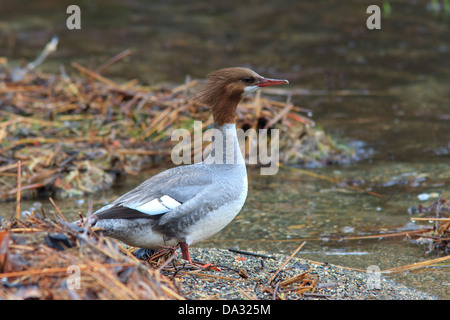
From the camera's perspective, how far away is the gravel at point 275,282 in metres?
3.56

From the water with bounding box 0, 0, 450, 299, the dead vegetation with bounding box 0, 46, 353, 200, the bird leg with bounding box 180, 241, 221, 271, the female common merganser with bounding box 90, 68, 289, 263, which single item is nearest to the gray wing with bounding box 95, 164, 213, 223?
the female common merganser with bounding box 90, 68, 289, 263

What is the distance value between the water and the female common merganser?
936 millimetres

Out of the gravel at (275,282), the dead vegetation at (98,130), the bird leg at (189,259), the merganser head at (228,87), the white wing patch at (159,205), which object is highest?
the merganser head at (228,87)

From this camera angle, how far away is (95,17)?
45.0ft

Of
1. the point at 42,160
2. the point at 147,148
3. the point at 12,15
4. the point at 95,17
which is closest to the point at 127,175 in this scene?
the point at 147,148

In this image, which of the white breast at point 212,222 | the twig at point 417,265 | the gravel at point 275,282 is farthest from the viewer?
the twig at point 417,265

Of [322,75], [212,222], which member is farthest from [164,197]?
[322,75]

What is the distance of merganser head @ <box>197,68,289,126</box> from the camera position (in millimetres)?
4578

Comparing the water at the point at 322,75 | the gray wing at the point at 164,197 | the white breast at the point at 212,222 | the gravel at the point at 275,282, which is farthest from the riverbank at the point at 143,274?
the water at the point at 322,75

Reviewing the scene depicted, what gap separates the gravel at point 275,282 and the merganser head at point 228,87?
→ 3.59 feet

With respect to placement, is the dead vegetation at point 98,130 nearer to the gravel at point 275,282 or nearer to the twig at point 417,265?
the gravel at point 275,282

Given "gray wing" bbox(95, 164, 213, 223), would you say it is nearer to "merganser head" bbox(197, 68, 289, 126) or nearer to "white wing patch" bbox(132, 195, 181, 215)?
"white wing patch" bbox(132, 195, 181, 215)

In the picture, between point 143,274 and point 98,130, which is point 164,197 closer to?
point 143,274

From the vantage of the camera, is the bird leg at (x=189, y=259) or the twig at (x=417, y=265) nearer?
the bird leg at (x=189, y=259)
